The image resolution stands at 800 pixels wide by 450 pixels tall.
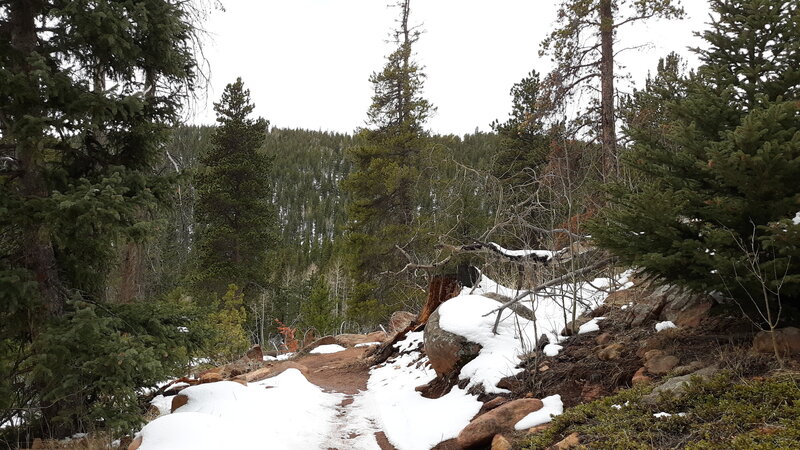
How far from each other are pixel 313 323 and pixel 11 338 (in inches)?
760

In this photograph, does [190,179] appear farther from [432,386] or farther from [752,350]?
[752,350]

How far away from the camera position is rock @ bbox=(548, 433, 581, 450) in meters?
3.45

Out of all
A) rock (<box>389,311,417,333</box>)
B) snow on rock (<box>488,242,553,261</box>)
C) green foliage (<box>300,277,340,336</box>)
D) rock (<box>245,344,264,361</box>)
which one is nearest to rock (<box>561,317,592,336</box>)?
snow on rock (<box>488,242,553,261</box>)

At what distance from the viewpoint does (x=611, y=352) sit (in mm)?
4766

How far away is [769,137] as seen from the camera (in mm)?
3336

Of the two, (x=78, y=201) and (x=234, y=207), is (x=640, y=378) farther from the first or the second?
(x=234, y=207)

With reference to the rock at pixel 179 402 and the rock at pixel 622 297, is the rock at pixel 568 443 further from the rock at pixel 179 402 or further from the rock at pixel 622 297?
the rock at pixel 179 402

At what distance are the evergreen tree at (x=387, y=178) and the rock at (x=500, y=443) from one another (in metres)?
13.9

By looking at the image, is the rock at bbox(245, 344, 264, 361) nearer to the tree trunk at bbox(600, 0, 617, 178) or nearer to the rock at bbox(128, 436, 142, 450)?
the rock at bbox(128, 436, 142, 450)

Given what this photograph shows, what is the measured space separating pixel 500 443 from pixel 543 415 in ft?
1.71

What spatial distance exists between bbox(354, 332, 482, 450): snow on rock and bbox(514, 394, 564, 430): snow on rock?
877 mm

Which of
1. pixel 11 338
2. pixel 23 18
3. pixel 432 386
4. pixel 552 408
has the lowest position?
pixel 432 386

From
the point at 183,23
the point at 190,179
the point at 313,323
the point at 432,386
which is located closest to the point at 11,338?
the point at 190,179

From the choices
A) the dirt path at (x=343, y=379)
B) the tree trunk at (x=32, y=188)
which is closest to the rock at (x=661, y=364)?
the dirt path at (x=343, y=379)
